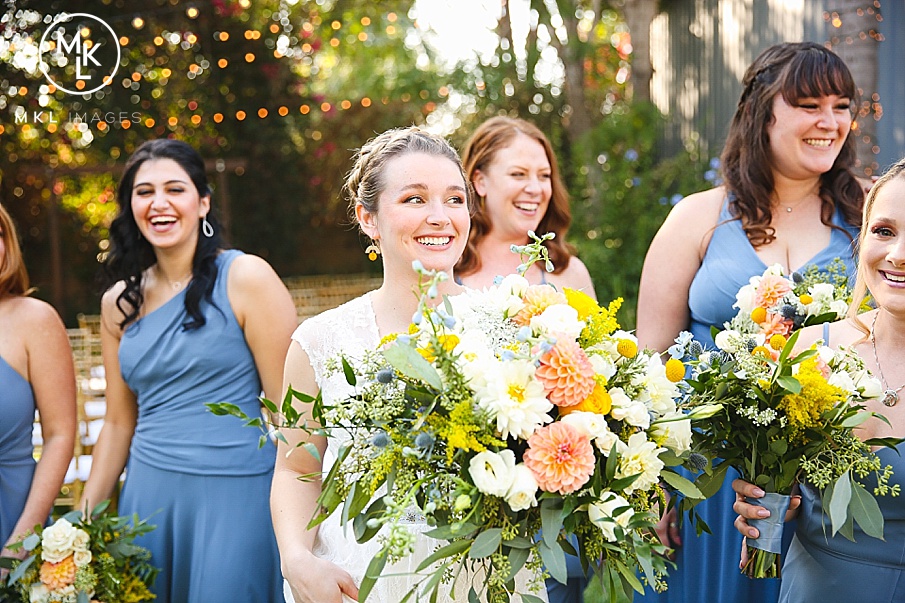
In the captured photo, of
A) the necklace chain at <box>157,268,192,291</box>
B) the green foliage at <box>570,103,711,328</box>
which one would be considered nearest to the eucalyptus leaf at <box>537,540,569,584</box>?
the necklace chain at <box>157,268,192,291</box>

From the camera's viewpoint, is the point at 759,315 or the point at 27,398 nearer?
the point at 759,315

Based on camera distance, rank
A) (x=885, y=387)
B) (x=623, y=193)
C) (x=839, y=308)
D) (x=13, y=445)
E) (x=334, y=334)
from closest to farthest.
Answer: (x=885, y=387) → (x=334, y=334) → (x=839, y=308) → (x=13, y=445) → (x=623, y=193)

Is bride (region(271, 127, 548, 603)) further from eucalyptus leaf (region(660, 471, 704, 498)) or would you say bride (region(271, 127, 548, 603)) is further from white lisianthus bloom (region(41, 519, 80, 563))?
white lisianthus bloom (region(41, 519, 80, 563))

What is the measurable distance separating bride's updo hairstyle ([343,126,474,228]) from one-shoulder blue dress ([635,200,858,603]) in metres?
1.21

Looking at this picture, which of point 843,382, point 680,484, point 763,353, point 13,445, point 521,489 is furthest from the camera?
point 13,445

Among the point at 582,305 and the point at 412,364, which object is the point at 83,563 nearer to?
the point at 412,364

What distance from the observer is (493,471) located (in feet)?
5.70

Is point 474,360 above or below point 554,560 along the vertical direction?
above

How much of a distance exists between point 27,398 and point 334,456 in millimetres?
1690

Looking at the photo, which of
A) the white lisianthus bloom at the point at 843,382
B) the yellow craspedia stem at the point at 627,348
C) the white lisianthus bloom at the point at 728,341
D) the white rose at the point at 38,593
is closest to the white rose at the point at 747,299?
the white lisianthus bloom at the point at 728,341

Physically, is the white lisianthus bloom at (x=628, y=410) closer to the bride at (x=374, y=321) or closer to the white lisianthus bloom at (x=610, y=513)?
the white lisianthus bloom at (x=610, y=513)

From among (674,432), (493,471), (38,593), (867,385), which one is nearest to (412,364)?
(493,471)

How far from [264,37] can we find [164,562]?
8510 millimetres

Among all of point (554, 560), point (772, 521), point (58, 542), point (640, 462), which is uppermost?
point (640, 462)
